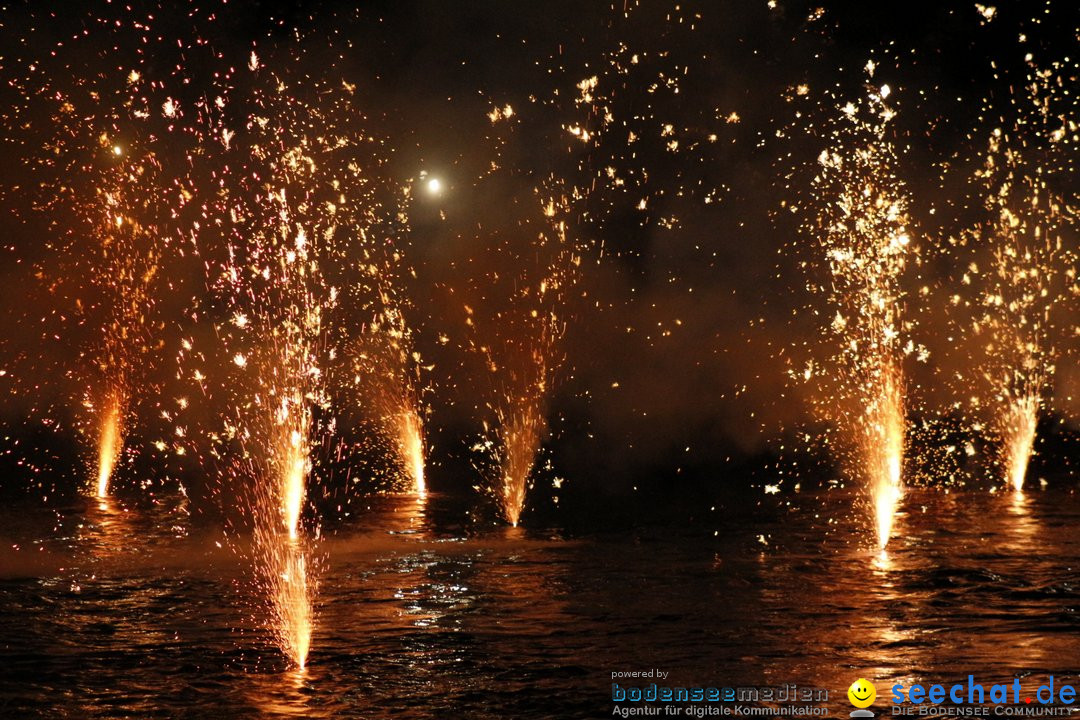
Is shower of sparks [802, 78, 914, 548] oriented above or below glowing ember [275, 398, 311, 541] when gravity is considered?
above

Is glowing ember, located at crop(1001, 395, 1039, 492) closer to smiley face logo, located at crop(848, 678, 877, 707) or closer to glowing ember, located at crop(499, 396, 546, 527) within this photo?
glowing ember, located at crop(499, 396, 546, 527)

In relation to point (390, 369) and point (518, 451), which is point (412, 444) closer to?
point (518, 451)

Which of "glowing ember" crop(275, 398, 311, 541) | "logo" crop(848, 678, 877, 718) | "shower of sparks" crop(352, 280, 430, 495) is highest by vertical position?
"shower of sparks" crop(352, 280, 430, 495)

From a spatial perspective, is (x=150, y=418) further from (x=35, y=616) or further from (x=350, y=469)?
(x=35, y=616)

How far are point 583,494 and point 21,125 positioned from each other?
11.5 meters

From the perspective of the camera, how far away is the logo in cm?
548

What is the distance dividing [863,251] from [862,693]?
49.0ft

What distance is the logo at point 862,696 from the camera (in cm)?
548

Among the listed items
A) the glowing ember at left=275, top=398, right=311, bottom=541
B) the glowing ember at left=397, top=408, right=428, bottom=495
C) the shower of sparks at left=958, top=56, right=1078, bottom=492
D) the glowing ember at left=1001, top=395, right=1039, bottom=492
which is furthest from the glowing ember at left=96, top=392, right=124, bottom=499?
the shower of sparks at left=958, top=56, right=1078, bottom=492

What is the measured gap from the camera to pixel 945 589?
26.0 ft

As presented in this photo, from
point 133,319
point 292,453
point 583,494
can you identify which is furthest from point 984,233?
point 133,319

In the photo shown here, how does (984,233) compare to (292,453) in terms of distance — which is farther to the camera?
(984,233)

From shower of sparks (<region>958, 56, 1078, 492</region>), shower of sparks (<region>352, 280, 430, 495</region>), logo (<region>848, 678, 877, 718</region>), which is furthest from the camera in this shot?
shower of sparks (<region>958, 56, 1078, 492</region>)

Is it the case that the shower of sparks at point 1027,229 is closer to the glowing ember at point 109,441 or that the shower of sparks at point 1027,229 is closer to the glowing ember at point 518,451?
the glowing ember at point 518,451
